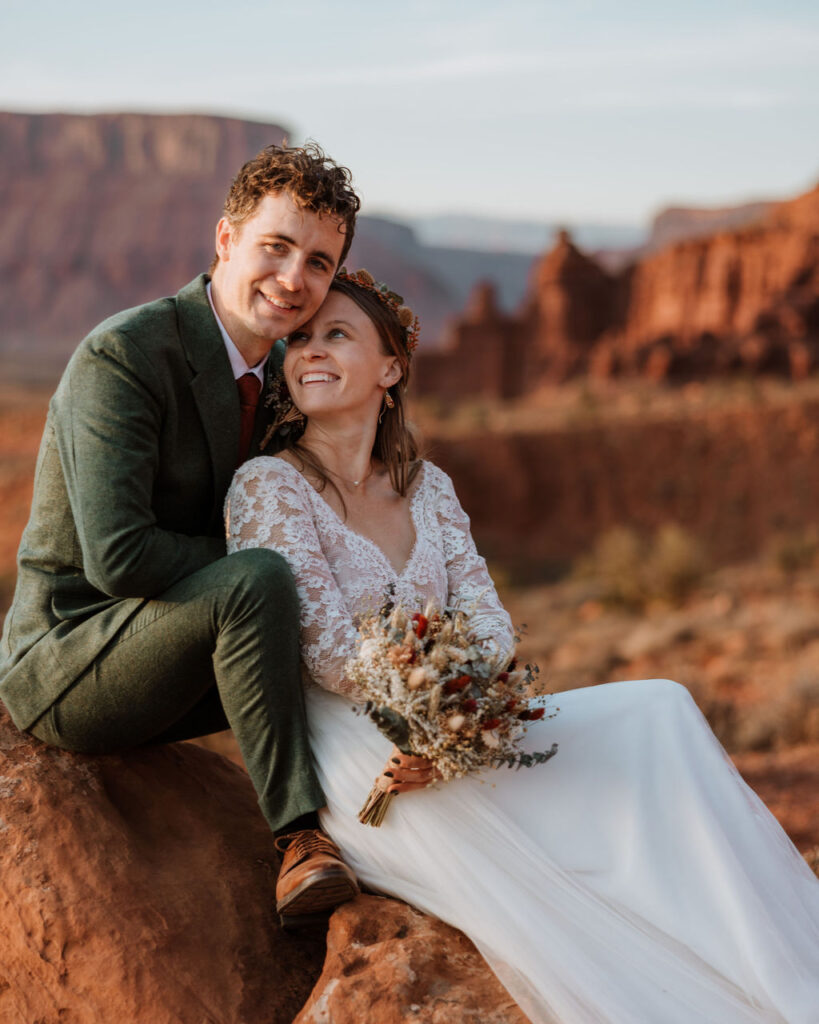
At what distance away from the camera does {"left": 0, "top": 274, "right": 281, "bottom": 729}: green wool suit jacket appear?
3.09 metres

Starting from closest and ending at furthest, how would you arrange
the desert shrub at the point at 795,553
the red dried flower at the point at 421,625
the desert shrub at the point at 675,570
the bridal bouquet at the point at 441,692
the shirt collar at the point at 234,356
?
the bridal bouquet at the point at 441,692, the red dried flower at the point at 421,625, the shirt collar at the point at 234,356, the desert shrub at the point at 675,570, the desert shrub at the point at 795,553

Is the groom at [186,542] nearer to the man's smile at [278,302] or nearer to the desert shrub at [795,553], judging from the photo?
the man's smile at [278,302]

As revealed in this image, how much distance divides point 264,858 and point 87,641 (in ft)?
3.11

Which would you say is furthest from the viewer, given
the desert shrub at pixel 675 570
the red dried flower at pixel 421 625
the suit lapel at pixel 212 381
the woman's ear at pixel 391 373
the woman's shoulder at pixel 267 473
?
the desert shrub at pixel 675 570

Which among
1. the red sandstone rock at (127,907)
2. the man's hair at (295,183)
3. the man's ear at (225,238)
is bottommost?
the red sandstone rock at (127,907)

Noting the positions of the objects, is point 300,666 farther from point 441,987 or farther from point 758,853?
point 758,853

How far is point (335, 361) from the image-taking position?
3.55m

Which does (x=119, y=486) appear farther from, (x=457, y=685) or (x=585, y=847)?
(x=585, y=847)

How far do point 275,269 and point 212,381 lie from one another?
42 centimetres

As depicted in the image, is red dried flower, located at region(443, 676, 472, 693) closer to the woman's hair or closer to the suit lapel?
the woman's hair

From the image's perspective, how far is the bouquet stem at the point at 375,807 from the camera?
2994 mm

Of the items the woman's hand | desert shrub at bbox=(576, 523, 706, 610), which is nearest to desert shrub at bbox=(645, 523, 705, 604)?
desert shrub at bbox=(576, 523, 706, 610)

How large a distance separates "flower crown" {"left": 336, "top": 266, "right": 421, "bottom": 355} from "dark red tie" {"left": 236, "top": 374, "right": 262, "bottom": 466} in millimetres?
465

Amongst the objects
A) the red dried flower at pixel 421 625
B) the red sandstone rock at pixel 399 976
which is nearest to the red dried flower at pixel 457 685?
the red dried flower at pixel 421 625
